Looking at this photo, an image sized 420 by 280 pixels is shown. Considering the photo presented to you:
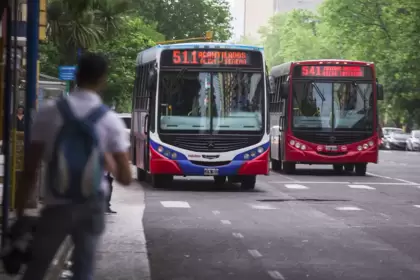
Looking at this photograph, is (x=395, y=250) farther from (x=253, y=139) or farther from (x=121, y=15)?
(x=121, y=15)

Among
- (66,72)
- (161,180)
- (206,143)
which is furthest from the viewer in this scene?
(66,72)

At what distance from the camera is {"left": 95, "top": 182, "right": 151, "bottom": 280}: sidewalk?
1094cm

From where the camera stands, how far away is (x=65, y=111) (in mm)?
6289

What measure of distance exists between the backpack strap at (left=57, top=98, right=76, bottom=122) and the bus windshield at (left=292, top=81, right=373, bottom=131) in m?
25.1

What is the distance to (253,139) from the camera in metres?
24.2

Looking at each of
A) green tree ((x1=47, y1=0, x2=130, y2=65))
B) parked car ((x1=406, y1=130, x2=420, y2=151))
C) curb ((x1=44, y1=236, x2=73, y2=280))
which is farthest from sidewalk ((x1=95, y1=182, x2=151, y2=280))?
parked car ((x1=406, y1=130, x2=420, y2=151))

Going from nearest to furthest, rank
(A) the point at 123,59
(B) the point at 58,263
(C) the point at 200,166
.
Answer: (B) the point at 58,263
(C) the point at 200,166
(A) the point at 123,59

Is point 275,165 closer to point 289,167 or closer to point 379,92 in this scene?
point 289,167

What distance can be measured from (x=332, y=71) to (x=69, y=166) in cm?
2555

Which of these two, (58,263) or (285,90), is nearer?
(58,263)

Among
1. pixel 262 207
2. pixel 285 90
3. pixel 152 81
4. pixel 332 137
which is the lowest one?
pixel 262 207

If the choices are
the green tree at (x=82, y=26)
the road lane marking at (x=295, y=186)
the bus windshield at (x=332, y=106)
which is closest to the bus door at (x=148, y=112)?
the road lane marking at (x=295, y=186)

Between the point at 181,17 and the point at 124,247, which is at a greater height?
the point at 181,17

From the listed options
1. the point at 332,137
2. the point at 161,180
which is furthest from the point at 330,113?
the point at 161,180
